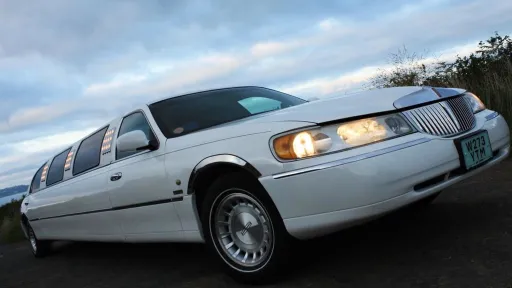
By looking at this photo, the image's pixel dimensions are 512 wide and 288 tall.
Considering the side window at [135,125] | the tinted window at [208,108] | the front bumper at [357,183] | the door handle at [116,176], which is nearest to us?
the front bumper at [357,183]

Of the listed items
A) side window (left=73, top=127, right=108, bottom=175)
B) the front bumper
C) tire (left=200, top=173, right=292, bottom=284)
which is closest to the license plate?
the front bumper

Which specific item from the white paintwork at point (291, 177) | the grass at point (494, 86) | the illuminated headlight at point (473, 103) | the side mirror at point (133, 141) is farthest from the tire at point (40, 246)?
the grass at point (494, 86)

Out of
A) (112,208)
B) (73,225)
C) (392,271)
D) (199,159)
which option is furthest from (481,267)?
(73,225)

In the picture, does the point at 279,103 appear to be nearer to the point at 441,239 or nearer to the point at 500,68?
the point at 441,239

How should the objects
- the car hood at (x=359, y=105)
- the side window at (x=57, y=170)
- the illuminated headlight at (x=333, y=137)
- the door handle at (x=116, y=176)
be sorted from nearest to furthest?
the illuminated headlight at (x=333, y=137) < the car hood at (x=359, y=105) < the door handle at (x=116, y=176) < the side window at (x=57, y=170)

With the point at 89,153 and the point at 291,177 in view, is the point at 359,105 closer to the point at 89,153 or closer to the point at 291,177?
the point at 291,177

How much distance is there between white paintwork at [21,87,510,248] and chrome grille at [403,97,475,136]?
97 mm

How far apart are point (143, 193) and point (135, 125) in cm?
75

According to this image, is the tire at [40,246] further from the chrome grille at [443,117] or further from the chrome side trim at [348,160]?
the chrome grille at [443,117]

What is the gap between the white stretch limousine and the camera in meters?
2.84

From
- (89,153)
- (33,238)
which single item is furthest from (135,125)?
(33,238)

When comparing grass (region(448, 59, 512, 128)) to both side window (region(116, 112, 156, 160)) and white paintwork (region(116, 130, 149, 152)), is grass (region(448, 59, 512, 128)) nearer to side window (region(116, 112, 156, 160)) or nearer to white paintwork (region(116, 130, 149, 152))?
side window (region(116, 112, 156, 160))

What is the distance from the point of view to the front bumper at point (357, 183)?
2789 millimetres

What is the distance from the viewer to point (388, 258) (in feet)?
11.0
